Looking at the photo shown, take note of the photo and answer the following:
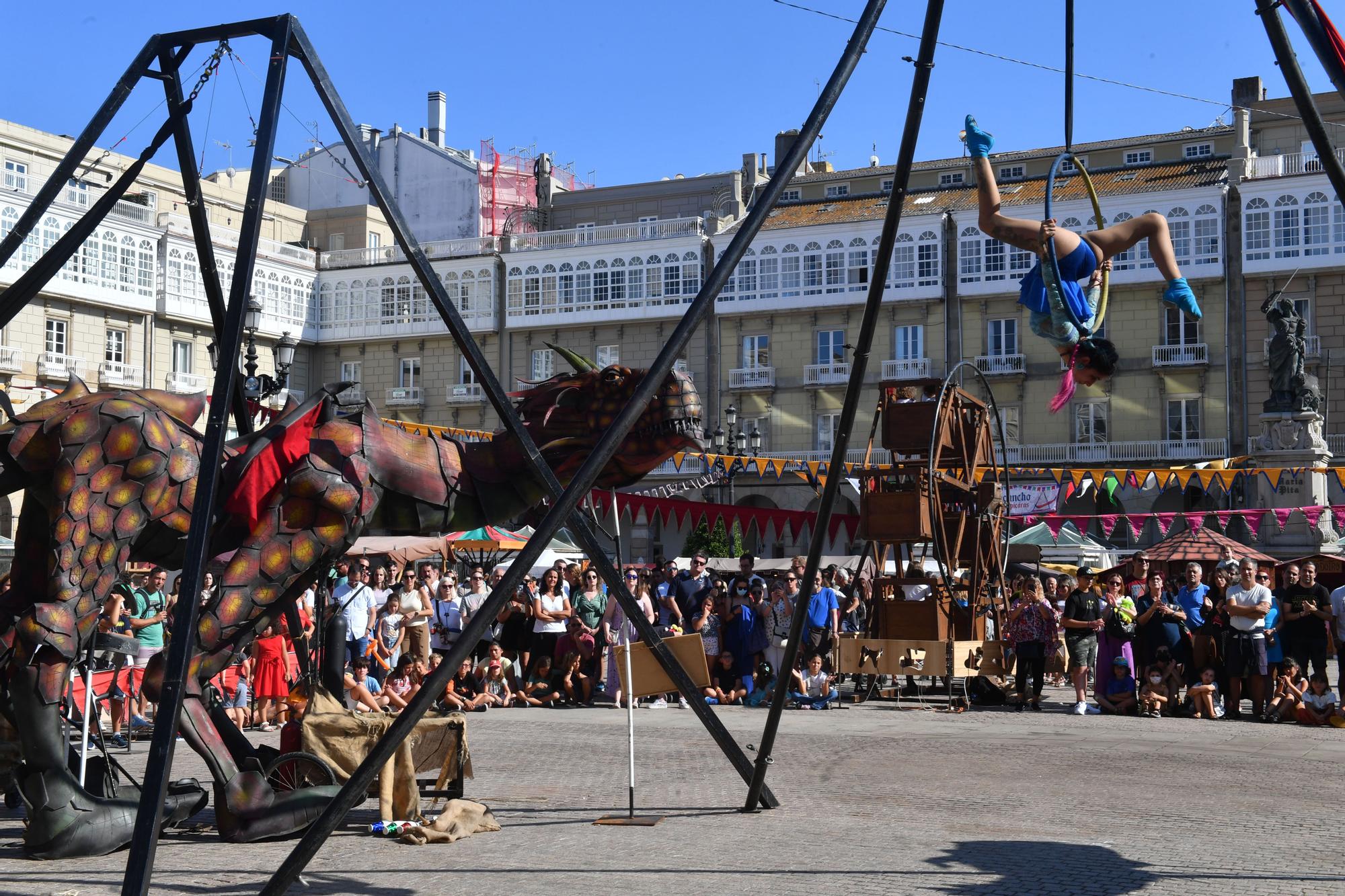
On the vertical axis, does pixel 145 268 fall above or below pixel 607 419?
above

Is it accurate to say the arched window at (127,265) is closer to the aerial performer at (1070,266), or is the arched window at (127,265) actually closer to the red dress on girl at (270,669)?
the red dress on girl at (270,669)

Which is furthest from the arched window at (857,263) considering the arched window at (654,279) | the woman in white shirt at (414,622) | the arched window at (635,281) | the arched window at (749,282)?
the woman in white shirt at (414,622)

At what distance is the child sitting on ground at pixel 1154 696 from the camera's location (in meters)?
16.5

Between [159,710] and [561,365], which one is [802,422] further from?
[159,710]

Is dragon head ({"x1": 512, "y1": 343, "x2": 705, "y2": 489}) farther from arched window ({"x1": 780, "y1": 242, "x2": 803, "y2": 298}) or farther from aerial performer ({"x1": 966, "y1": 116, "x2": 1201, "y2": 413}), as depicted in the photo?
arched window ({"x1": 780, "y1": 242, "x2": 803, "y2": 298})

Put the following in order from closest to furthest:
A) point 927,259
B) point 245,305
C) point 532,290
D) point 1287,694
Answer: point 245,305, point 1287,694, point 927,259, point 532,290

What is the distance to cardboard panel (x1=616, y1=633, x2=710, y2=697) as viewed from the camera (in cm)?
866

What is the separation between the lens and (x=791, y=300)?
51.8 metres

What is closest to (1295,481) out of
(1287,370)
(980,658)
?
(1287,370)

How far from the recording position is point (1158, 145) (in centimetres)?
5622

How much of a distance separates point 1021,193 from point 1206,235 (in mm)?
6376

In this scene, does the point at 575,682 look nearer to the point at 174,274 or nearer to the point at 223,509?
the point at 223,509

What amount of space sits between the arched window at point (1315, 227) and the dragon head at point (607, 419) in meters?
42.3

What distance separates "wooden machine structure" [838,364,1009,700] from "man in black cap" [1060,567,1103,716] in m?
0.92
